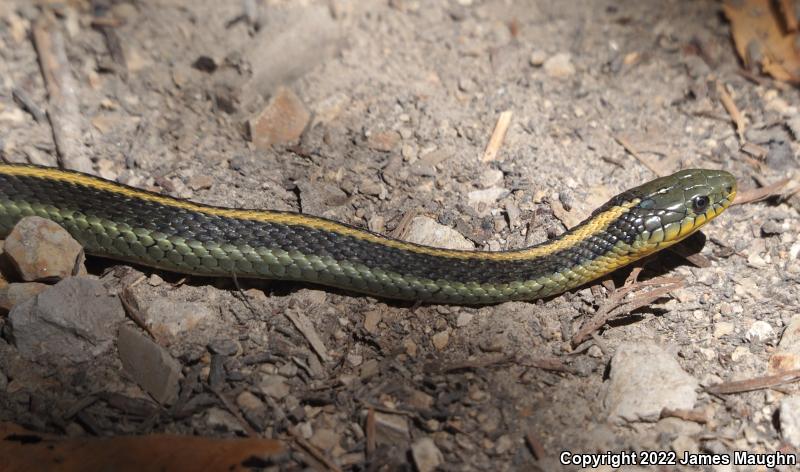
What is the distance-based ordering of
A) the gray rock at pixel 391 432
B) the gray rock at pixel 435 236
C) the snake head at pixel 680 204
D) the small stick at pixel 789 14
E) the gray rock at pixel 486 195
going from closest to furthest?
the gray rock at pixel 391 432
the snake head at pixel 680 204
the gray rock at pixel 435 236
the gray rock at pixel 486 195
the small stick at pixel 789 14

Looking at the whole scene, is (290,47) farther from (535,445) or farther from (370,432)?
(535,445)

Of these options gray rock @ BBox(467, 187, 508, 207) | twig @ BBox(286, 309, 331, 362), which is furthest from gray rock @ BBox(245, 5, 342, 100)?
twig @ BBox(286, 309, 331, 362)

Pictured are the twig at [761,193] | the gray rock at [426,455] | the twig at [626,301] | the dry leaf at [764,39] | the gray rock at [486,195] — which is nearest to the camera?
the gray rock at [426,455]

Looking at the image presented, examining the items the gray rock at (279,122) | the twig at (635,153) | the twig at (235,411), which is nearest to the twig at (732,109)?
the twig at (635,153)

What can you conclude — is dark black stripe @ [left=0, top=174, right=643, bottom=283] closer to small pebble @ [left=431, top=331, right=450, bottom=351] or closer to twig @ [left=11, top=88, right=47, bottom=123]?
small pebble @ [left=431, top=331, right=450, bottom=351]

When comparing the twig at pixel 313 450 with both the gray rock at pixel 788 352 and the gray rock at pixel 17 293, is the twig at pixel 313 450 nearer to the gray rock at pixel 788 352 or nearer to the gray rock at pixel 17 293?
the gray rock at pixel 17 293

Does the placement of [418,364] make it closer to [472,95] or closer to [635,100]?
[472,95]
